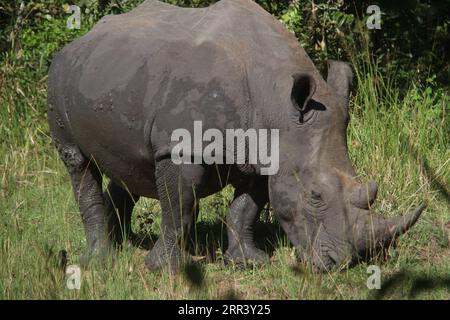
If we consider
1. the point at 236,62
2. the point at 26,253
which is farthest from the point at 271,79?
the point at 26,253

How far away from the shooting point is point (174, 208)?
594 centimetres

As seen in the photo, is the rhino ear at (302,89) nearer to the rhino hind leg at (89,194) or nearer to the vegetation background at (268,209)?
the vegetation background at (268,209)

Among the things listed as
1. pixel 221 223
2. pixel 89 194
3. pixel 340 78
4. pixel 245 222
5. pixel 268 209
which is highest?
pixel 340 78

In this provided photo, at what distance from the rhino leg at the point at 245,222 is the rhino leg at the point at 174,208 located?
18.2 inches

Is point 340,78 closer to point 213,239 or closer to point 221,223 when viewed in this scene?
point 213,239

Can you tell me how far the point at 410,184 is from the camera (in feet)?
24.6

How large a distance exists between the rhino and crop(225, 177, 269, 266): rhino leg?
0.05ft

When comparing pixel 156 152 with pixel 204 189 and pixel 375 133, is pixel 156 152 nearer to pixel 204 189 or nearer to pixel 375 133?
pixel 204 189

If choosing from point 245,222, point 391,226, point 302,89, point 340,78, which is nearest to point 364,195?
point 391,226

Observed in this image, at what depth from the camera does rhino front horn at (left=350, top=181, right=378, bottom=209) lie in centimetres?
564

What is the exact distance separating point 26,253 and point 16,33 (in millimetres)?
5237

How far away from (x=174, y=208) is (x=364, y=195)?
1.20m

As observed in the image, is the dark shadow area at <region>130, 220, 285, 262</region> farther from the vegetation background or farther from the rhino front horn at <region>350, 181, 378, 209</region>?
the rhino front horn at <region>350, 181, 378, 209</region>

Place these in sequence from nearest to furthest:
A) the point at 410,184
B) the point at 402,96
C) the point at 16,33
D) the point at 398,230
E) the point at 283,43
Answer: the point at 398,230, the point at 283,43, the point at 410,184, the point at 402,96, the point at 16,33
